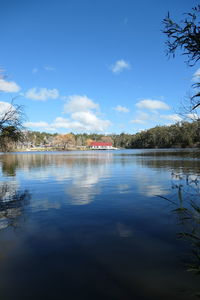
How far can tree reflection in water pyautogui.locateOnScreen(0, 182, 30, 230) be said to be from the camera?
10875 mm

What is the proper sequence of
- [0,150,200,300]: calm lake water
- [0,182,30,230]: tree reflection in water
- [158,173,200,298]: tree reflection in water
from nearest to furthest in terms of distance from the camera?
[0,150,200,300]: calm lake water
[158,173,200,298]: tree reflection in water
[0,182,30,230]: tree reflection in water

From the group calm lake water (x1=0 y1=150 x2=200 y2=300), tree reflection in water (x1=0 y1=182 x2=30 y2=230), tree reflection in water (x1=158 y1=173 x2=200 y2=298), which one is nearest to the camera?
calm lake water (x1=0 y1=150 x2=200 y2=300)

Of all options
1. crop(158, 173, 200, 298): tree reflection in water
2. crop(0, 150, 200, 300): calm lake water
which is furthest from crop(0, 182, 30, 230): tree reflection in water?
crop(158, 173, 200, 298): tree reflection in water

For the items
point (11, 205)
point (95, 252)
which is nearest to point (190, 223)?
point (95, 252)

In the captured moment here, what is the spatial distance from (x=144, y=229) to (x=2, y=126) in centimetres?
1313

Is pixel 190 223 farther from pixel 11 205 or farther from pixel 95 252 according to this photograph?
pixel 11 205

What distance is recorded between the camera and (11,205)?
14.0 metres

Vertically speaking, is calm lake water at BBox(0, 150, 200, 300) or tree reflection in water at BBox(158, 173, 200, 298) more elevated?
tree reflection in water at BBox(158, 173, 200, 298)

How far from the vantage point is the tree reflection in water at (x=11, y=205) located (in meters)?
10.9

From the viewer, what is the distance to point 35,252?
7594mm

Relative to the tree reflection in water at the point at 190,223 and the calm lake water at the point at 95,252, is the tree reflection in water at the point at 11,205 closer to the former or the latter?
the calm lake water at the point at 95,252

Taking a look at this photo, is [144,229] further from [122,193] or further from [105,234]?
[122,193]

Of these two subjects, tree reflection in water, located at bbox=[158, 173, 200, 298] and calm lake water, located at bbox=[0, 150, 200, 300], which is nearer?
calm lake water, located at bbox=[0, 150, 200, 300]

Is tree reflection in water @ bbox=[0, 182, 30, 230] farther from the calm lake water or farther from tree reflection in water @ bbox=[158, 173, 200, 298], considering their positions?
tree reflection in water @ bbox=[158, 173, 200, 298]
